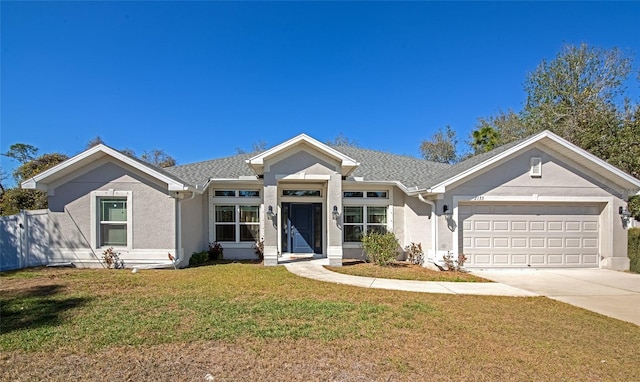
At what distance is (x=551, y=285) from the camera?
9.16 meters

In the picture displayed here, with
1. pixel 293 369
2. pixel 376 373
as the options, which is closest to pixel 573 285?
pixel 376 373

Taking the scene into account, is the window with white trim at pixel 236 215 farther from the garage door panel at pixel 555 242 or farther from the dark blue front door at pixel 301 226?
the garage door panel at pixel 555 242

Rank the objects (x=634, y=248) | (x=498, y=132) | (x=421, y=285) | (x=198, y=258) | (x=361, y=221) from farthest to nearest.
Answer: (x=498, y=132)
(x=361, y=221)
(x=198, y=258)
(x=634, y=248)
(x=421, y=285)

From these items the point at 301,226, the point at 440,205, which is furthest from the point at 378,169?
the point at 301,226

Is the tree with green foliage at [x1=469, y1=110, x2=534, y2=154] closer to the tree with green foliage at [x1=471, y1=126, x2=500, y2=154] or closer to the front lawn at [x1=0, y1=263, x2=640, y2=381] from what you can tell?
the tree with green foliage at [x1=471, y1=126, x2=500, y2=154]

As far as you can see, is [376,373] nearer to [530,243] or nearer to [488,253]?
[488,253]

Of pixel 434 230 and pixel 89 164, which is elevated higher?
pixel 89 164

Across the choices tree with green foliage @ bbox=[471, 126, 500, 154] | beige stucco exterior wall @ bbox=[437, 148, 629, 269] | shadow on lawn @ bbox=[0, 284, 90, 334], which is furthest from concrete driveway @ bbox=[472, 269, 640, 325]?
tree with green foliage @ bbox=[471, 126, 500, 154]

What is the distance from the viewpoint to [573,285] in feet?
30.1

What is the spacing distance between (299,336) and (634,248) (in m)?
13.5

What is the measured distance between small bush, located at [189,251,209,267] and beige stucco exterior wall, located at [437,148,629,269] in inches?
346

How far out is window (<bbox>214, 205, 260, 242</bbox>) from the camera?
14.0m

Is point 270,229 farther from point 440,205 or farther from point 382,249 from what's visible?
point 440,205

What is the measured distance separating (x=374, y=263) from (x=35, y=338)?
9.67 meters
